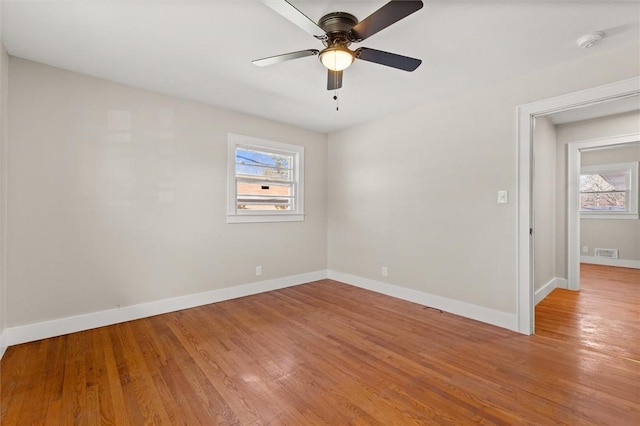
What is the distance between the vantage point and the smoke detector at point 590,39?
6.75 feet

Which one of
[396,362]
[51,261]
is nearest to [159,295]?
[51,261]

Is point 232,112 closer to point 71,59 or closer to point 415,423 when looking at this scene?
point 71,59

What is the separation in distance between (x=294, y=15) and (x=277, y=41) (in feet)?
2.17

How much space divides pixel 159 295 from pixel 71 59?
2.44 m

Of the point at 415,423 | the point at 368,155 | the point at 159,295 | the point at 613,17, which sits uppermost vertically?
the point at 613,17

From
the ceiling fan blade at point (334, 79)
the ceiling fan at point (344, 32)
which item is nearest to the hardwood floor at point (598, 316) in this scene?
the ceiling fan at point (344, 32)

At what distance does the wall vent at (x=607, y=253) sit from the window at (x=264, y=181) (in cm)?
624

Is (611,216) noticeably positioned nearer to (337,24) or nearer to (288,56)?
(337,24)

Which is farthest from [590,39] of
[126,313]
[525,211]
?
[126,313]

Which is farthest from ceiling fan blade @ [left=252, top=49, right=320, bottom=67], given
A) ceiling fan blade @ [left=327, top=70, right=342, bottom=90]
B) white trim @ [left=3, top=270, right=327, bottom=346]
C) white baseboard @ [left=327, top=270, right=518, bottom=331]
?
white baseboard @ [left=327, top=270, right=518, bottom=331]

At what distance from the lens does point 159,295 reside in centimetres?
316

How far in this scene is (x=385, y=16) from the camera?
61.8 inches

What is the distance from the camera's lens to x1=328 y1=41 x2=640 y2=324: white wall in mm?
2779

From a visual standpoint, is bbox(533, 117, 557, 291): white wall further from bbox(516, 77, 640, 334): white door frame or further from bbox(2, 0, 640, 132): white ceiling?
bbox(2, 0, 640, 132): white ceiling
